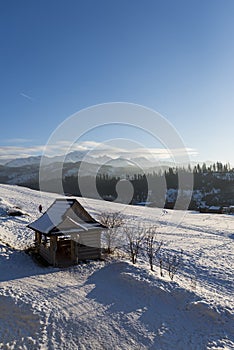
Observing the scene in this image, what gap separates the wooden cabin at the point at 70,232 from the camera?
14852mm

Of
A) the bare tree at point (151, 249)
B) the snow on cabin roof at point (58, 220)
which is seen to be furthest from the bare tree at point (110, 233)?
the bare tree at point (151, 249)

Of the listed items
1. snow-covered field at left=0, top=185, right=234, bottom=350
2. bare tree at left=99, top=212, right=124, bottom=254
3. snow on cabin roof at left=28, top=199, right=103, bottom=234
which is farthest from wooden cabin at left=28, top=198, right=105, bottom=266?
bare tree at left=99, top=212, right=124, bottom=254

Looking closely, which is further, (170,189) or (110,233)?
(170,189)

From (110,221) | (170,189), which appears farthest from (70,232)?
(170,189)

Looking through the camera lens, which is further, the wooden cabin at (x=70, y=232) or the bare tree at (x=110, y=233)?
the bare tree at (x=110, y=233)

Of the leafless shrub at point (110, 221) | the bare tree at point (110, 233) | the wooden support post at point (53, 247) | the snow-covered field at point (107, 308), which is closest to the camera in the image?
the snow-covered field at point (107, 308)

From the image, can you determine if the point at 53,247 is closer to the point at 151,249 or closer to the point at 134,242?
the point at 151,249

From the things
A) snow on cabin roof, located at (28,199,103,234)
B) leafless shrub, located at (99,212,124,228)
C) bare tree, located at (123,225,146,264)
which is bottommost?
bare tree, located at (123,225,146,264)

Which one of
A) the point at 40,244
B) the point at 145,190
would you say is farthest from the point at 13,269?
the point at 145,190

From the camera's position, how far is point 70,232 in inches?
579

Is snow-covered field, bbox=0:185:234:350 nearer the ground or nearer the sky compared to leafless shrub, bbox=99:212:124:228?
nearer the ground

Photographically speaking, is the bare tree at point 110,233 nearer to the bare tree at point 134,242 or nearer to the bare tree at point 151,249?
the bare tree at point 134,242

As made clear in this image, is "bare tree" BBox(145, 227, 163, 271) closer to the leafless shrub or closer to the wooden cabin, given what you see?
the wooden cabin

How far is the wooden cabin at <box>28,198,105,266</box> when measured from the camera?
585 inches
